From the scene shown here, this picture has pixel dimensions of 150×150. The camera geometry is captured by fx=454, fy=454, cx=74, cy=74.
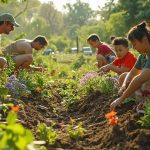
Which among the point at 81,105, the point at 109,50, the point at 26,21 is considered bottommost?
the point at 81,105

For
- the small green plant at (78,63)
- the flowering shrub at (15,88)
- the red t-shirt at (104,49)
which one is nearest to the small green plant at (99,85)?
the flowering shrub at (15,88)

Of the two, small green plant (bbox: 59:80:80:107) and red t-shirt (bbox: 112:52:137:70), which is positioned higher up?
red t-shirt (bbox: 112:52:137:70)

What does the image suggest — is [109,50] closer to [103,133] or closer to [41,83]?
[41,83]

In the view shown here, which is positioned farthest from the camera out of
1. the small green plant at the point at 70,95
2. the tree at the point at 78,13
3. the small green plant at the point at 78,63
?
the tree at the point at 78,13

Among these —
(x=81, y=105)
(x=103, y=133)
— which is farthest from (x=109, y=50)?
(x=103, y=133)

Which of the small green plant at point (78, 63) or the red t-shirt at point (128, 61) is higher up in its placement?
the red t-shirt at point (128, 61)

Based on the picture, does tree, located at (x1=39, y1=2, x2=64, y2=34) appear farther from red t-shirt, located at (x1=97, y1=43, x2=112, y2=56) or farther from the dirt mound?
the dirt mound

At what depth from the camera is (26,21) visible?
328 ft

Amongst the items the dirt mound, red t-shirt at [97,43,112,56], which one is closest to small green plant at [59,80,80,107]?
the dirt mound

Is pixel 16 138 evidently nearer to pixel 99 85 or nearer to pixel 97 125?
pixel 97 125

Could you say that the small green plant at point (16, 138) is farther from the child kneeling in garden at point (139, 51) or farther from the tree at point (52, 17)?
the tree at point (52, 17)

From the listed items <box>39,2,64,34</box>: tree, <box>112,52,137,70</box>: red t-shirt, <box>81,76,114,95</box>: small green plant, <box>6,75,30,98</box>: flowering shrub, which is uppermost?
<box>39,2,64,34</box>: tree

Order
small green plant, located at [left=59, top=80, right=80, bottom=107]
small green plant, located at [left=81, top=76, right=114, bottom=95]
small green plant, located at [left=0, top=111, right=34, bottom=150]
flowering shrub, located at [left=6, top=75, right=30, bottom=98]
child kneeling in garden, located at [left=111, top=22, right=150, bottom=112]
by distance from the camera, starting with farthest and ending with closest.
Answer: small green plant, located at [left=59, top=80, right=80, bottom=107] < small green plant, located at [left=81, top=76, right=114, bottom=95] < flowering shrub, located at [left=6, top=75, right=30, bottom=98] < child kneeling in garden, located at [left=111, top=22, right=150, bottom=112] < small green plant, located at [left=0, top=111, right=34, bottom=150]

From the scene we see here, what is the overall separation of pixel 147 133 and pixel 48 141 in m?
1.00
